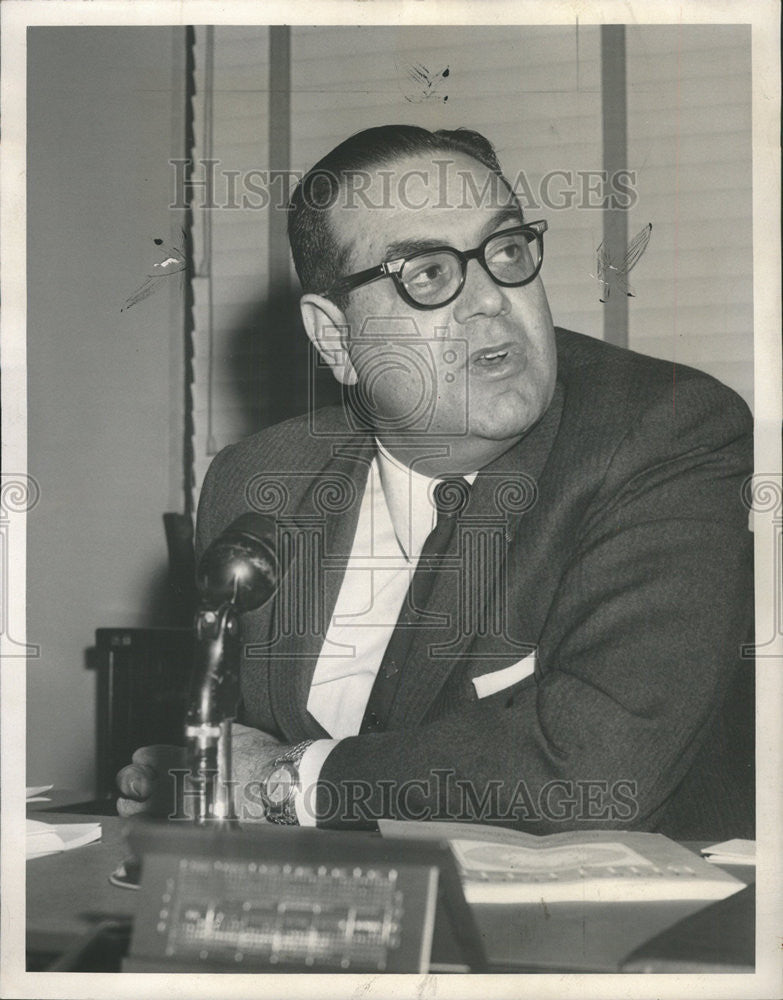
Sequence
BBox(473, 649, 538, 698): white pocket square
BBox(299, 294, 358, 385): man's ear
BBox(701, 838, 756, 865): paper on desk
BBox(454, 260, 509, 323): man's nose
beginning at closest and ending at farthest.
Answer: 1. BBox(701, 838, 756, 865): paper on desk
2. BBox(473, 649, 538, 698): white pocket square
3. BBox(454, 260, 509, 323): man's nose
4. BBox(299, 294, 358, 385): man's ear

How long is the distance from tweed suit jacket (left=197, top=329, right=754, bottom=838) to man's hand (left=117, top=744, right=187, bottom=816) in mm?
174

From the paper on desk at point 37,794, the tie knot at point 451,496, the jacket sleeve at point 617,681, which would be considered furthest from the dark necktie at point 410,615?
the paper on desk at point 37,794

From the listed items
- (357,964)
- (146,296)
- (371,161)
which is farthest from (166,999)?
(371,161)

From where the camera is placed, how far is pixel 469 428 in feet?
5.88

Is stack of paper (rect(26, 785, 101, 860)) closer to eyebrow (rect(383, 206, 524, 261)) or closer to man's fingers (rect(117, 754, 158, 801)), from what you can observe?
man's fingers (rect(117, 754, 158, 801))

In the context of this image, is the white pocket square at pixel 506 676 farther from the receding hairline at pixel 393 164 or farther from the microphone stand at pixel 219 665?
the receding hairline at pixel 393 164

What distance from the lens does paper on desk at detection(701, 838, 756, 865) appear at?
4.53 ft

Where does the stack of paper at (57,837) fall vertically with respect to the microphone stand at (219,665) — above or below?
below

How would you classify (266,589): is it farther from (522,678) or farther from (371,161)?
(371,161)

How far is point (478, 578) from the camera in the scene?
173 centimetres

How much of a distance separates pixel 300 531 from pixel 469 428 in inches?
14.1

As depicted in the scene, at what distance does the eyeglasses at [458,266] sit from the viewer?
5.78 ft

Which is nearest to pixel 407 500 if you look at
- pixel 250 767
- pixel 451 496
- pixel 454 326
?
pixel 451 496
